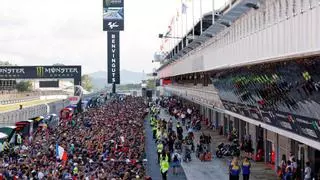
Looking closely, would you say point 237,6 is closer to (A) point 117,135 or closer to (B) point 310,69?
(B) point 310,69

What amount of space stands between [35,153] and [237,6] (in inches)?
429

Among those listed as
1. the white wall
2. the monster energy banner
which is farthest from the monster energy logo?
the white wall

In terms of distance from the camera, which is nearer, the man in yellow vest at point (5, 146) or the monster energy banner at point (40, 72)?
the man in yellow vest at point (5, 146)

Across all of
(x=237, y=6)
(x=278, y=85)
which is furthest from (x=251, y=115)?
(x=278, y=85)

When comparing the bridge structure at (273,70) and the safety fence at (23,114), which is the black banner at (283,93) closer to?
the bridge structure at (273,70)

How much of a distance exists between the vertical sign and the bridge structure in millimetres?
70162

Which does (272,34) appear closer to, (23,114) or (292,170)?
(292,170)

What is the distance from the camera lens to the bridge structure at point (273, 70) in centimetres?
1450

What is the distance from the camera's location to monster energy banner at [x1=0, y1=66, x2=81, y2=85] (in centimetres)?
7931

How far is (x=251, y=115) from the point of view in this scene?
2505cm

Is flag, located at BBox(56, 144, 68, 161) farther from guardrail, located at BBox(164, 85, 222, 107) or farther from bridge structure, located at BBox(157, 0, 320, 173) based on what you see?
guardrail, located at BBox(164, 85, 222, 107)

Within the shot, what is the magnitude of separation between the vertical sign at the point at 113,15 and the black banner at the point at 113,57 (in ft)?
3.77

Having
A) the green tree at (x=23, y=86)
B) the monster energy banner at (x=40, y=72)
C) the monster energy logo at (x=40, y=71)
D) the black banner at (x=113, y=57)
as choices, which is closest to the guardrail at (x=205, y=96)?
the monster energy banner at (x=40, y=72)

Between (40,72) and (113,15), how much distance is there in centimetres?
2621
